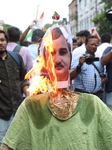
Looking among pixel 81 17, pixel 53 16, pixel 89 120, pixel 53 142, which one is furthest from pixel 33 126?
pixel 81 17

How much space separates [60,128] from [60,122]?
0.18ft

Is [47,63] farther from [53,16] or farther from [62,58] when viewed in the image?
[53,16]

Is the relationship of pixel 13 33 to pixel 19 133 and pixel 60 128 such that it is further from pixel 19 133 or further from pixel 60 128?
pixel 60 128

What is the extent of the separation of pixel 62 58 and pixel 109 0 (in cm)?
2502

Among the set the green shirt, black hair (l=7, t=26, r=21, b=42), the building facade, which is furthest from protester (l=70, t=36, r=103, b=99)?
the building facade

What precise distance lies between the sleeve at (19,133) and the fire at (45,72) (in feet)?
0.83

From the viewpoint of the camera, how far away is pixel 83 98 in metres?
3.01

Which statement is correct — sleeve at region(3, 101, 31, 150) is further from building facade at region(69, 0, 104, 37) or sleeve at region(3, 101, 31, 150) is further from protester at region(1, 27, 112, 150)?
building facade at region(69, 0, 104, 37)

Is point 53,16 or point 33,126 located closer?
point 33,126

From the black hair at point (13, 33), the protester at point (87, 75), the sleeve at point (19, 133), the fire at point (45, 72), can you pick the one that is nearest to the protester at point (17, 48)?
the black hair at point (13, 33)

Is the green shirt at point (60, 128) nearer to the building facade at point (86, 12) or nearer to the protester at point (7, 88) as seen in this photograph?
the protester at point (7, 88)

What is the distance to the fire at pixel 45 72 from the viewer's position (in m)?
3.00

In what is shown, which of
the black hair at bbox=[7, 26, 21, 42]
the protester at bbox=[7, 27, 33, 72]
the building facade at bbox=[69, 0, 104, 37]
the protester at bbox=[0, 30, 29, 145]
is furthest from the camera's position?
the building facade at bbox=[69, 0, 104, 37]

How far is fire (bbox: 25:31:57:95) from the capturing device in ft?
9.84
